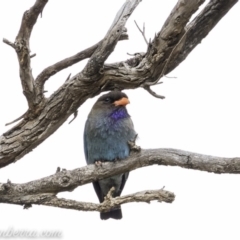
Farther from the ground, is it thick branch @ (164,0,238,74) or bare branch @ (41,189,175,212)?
thick branch @ (164,0,238,74)

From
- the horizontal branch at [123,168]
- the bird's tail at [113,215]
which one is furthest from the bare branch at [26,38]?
the bird's tail at [113,215]

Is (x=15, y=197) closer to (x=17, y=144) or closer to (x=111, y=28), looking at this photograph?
(x=17, y=144)

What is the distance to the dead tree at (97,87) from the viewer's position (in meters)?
3.86

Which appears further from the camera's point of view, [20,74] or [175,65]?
[175,65]

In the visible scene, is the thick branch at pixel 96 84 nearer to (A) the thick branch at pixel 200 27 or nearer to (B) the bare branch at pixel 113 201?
(A) the thick branch at pixel 200 27

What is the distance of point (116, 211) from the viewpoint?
5543 mm

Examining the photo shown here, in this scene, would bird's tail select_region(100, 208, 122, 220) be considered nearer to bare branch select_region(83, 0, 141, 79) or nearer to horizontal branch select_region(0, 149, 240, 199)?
horizontal branch select_region(0, 149, 240, 199)

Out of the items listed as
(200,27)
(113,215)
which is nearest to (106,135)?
(113,215)

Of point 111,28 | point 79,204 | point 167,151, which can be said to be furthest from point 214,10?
point 79,204

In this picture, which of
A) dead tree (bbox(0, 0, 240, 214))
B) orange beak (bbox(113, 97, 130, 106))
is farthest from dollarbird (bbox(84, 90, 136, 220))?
dead tree (bbox(0, 0, 240, 214))

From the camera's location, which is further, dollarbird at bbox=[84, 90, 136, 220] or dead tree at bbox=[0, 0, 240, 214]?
dollarbird at bbox=[84, 90, 136, 220]

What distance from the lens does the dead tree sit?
386 centimetres

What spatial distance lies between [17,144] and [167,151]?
0.97 m

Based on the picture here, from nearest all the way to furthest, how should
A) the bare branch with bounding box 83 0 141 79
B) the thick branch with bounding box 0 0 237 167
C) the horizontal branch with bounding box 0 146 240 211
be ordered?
1. the horizontal branch with bounding box 0 146 240 211
2. the bare branch with bounding box 83 0 141 79
3. the thick branch with bounding box 0 0 237 167
